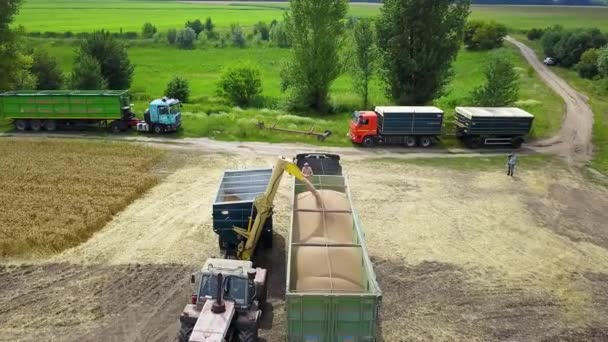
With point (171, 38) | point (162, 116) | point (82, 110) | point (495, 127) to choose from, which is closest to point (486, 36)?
point (495, 127)

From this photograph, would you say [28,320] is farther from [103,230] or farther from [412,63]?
[412,63]

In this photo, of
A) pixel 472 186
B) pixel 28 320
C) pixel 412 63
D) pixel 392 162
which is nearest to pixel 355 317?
pixel 28 320

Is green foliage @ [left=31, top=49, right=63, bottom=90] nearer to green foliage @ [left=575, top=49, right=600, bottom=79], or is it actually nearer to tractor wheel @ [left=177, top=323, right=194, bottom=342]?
tractor wheel @ [left=177, top=323, right=194, bottom=342]

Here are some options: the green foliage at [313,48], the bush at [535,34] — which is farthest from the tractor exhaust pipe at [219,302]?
the bush at [535,34]

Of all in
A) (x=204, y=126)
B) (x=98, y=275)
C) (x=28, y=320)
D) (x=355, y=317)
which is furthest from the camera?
(x=204, y=126)

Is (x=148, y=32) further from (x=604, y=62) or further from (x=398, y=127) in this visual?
(x=604, y=62)

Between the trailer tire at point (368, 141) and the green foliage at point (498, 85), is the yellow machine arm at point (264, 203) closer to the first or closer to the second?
the trailer tire at point (368, 141)
